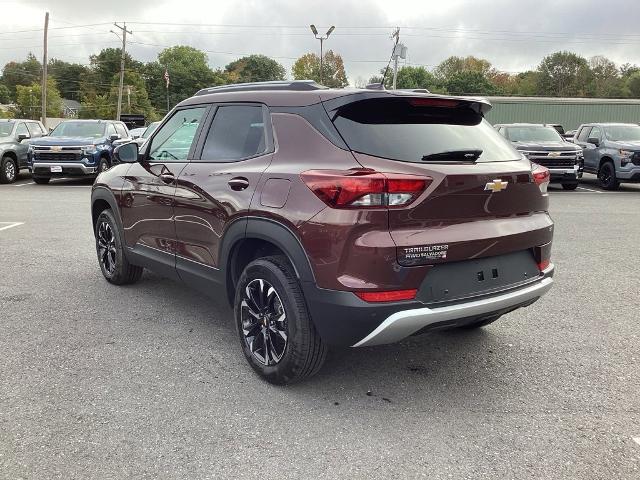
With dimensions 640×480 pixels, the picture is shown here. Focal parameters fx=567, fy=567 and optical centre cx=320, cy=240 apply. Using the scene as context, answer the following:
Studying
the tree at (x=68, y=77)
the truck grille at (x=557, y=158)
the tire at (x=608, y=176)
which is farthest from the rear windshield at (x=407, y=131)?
the tree at (x=68, y=77)

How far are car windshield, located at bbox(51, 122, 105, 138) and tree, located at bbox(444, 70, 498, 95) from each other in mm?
77231

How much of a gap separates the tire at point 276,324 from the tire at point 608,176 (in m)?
14.3

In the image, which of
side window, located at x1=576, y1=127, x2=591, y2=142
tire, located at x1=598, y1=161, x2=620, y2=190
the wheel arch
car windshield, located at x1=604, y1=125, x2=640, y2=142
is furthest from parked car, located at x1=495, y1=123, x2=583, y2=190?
the wheel arch

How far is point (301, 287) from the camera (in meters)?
3.10

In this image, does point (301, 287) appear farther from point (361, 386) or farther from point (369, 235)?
point (361, 386)

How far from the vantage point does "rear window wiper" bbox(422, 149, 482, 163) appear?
308cm

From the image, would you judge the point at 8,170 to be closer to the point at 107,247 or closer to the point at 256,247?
the point at 107,247

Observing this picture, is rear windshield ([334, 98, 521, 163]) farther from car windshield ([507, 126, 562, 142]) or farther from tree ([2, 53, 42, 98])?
tree ([2, 53, 42, 98])

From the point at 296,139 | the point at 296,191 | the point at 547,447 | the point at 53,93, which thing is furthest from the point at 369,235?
the point at 53,93

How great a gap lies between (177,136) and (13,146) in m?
14.3

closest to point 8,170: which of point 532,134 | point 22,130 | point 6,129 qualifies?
point 6,129

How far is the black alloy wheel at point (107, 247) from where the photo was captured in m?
5.47

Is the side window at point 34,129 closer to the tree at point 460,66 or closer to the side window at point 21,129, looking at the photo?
the side window at point 21,129

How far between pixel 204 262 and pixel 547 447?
2.39 m
